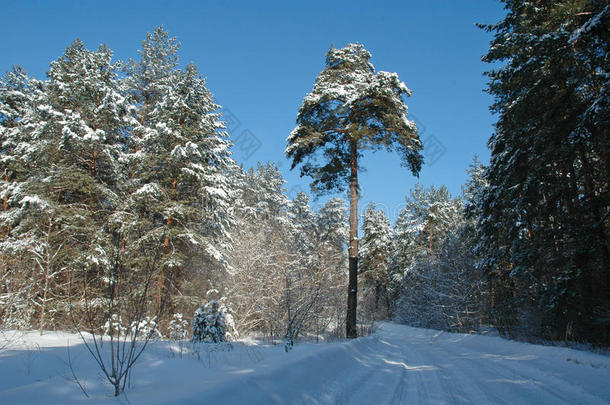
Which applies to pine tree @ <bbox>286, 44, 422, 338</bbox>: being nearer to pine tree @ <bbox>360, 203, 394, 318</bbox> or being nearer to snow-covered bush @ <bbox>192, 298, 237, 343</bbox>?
snow-covered bush @ <bbox>192, 298, 237, 343</bbox>

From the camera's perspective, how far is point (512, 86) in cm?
1004

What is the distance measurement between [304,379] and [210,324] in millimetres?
5070

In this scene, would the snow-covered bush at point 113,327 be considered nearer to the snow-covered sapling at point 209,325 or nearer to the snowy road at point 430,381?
the snowy road at point 430,381

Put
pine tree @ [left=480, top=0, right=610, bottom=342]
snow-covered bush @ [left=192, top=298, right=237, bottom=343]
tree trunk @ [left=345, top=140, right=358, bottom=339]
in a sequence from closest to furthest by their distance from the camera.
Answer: pine tree @ [left=480, top=0, right=610, bottom=342] → snow-covered bush @ [left=192, top=298, right=237, bottom=343] → tree trunk @ [left=345, top=140, right=358, bottom=339]

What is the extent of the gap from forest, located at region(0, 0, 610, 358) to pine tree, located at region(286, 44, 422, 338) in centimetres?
7

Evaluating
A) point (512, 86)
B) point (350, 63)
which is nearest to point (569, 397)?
point (512, 86)

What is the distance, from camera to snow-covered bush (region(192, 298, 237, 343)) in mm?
8375

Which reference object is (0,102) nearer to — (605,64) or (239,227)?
(239,227)

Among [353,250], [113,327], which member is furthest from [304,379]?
[353,250]

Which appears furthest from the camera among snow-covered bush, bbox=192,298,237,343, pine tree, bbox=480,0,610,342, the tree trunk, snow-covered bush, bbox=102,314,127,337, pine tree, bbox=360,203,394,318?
pine tree, bbox=360,203,394,318

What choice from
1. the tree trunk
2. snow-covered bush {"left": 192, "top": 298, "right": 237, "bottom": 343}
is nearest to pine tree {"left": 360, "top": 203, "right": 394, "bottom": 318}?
the tree trunk

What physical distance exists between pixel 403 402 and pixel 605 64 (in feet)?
32.0

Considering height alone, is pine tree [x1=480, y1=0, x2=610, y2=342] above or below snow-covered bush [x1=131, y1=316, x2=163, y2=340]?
above

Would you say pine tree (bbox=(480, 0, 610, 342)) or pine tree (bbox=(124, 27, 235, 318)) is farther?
pine tree (bbox=(124, 27, 235, 318))
